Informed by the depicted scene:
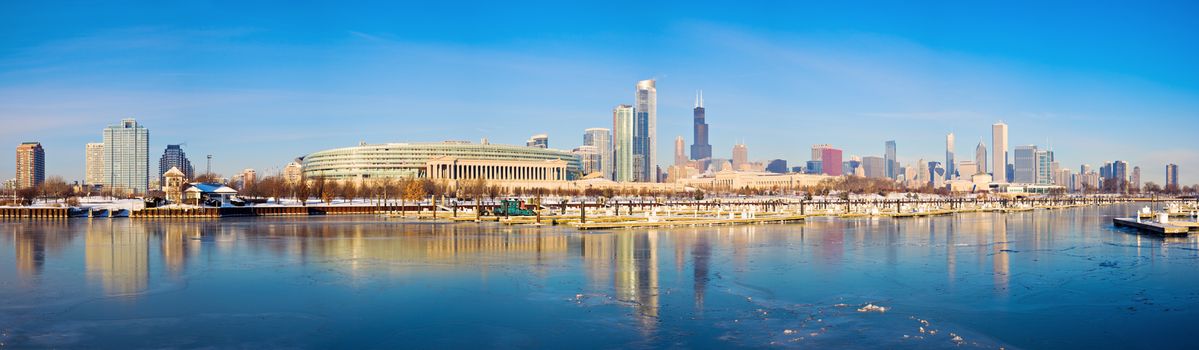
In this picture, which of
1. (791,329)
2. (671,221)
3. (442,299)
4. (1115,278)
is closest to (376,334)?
(442,299)

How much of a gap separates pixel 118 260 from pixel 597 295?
53.9ft

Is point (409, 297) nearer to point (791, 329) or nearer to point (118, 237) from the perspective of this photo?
point (791, 329)

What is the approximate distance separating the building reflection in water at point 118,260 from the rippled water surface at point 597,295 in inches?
5.0

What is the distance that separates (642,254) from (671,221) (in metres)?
21.8

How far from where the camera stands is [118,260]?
91.5 ft

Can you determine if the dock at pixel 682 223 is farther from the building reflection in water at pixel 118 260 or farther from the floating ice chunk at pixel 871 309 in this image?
the floating ice chunk at pixel 871 309

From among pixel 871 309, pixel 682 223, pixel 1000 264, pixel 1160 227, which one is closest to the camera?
pixel 871 309

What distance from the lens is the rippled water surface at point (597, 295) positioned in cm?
1491

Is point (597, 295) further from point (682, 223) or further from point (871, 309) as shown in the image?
point (682, 223)

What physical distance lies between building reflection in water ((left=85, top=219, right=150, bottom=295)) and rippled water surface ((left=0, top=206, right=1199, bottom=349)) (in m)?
0.13

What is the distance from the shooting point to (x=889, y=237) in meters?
41.4

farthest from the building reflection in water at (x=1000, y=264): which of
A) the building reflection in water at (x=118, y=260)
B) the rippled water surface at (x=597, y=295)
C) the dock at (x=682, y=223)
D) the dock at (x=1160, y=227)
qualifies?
the building reflection in water at (x=118, y=260)

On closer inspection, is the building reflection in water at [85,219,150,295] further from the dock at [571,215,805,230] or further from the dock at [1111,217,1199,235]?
the dock at [1111,217,1199,235]

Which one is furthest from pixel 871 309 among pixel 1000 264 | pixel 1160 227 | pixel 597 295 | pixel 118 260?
pixel 1160 227
